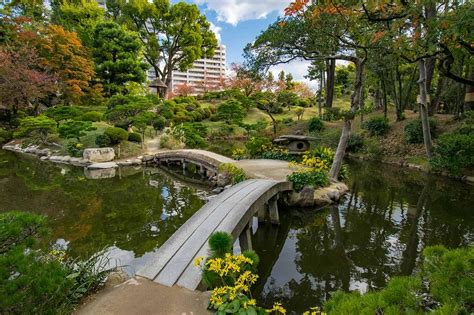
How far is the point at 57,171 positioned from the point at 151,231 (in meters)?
8.24

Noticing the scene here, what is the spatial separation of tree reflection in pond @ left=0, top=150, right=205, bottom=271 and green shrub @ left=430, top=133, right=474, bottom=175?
8.73m

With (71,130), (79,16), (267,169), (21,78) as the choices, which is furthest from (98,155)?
(79,16)

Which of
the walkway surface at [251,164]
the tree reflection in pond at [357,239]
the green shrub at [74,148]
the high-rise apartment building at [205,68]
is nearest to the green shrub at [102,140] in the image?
the green shrub at [74,148]

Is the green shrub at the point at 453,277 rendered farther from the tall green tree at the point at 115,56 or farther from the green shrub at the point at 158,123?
the tall green tree at the point at 115,56

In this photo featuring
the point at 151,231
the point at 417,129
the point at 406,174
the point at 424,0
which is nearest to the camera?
the point at 424,0

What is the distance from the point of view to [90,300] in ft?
8.81

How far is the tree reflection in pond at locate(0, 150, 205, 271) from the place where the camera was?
5636 mm

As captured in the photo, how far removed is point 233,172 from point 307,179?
2.42 m

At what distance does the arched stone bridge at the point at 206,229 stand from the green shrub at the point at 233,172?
120cm

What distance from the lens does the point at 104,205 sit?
25.7 feet

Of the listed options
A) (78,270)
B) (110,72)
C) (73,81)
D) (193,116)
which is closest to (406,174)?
(78,270)

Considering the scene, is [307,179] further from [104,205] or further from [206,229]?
[104,205]

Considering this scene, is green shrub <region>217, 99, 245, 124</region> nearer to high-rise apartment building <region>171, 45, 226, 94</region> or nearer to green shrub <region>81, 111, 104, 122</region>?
green shrub <region>81, 111, 104, 122</region>

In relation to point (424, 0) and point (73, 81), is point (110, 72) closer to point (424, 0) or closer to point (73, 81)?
point (73, 81)
